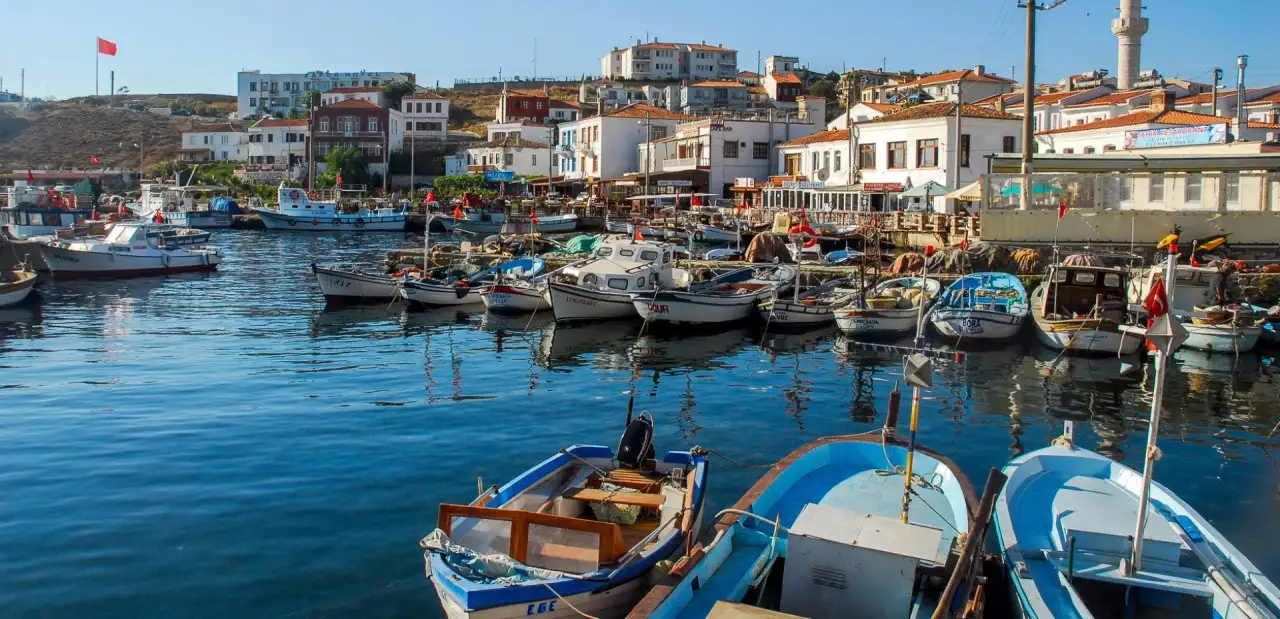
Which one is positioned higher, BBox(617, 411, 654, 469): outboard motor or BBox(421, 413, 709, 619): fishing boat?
BBox(617, 411, 654, 469): outboard motor

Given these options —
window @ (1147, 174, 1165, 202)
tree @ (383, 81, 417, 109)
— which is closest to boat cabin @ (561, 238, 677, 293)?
window @ (1147, 174, 1165, 202)

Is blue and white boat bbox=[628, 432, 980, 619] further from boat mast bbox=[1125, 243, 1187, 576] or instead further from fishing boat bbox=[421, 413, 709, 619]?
boat mast bbox=[1125, 243, 1187, 576]

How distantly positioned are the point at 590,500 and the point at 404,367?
13.9 meters

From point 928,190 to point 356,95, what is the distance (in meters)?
85.6

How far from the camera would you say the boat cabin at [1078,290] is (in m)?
26.4

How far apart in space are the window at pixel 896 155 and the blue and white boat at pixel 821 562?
47557mm

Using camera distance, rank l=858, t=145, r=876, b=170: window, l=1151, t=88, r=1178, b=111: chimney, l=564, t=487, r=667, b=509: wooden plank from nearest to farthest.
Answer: l=564, t=487, r=667, b=509: wooden plank → l=1151, t=88, r=1178, b=111: chimney → l=858, t=145, r=876, b=170: window

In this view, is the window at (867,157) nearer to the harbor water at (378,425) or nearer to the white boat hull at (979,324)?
the harbor water at (378,425)

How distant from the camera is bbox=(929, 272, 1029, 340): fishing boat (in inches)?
1063

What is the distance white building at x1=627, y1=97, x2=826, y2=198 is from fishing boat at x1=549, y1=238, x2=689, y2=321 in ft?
131

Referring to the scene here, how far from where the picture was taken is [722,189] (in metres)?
73.2

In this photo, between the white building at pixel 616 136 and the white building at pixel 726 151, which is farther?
the white building at pixel 616 136

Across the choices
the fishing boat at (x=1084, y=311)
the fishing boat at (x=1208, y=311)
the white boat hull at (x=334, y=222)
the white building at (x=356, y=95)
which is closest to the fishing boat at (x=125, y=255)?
the white boat hull at (x=334, y=222)

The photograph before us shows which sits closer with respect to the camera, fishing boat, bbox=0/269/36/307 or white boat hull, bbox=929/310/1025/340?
white boat hull, bbox=929/310/1025/340
